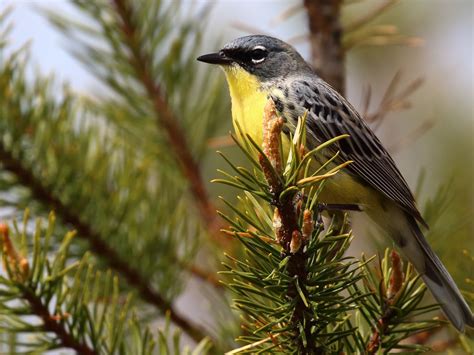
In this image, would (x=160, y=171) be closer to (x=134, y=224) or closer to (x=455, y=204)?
(x=134, y=224)

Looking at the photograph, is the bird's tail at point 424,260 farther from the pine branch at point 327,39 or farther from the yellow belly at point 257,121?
the pine branch at point 327,39

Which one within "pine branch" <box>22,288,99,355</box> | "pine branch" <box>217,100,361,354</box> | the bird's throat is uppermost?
the bird's throat

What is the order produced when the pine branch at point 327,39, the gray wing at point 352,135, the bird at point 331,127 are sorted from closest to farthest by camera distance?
the pine branch at point 327,39, the bird at point 331,127, the gray wing at point 352,135

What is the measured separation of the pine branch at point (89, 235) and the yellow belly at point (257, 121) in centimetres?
65

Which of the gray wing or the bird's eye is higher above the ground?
the bird's eye

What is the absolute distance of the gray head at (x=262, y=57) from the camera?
9.96ft

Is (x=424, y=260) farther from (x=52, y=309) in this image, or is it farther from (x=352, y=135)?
(x=52, y=309)

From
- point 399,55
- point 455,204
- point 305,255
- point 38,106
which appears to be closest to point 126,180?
point 38,106

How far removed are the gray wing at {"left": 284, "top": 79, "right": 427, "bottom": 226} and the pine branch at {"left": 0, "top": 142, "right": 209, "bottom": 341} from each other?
97 cm

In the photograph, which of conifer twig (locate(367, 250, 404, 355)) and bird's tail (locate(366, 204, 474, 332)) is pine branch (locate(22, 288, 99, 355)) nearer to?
conifer twig (locate(367, 250, 404, 355))

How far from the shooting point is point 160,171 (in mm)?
2627

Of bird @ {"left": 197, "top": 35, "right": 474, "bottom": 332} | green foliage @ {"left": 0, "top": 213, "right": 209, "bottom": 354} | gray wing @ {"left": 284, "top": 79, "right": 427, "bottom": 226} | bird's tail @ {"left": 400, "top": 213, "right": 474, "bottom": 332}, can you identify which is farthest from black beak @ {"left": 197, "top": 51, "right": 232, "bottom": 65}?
green foliage @ {"left": 0, "top": 213, "right": 209, "bottom": 354}

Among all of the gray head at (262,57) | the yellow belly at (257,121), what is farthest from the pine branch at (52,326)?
the gray head at (262,57)

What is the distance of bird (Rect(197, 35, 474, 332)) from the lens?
2.70m
